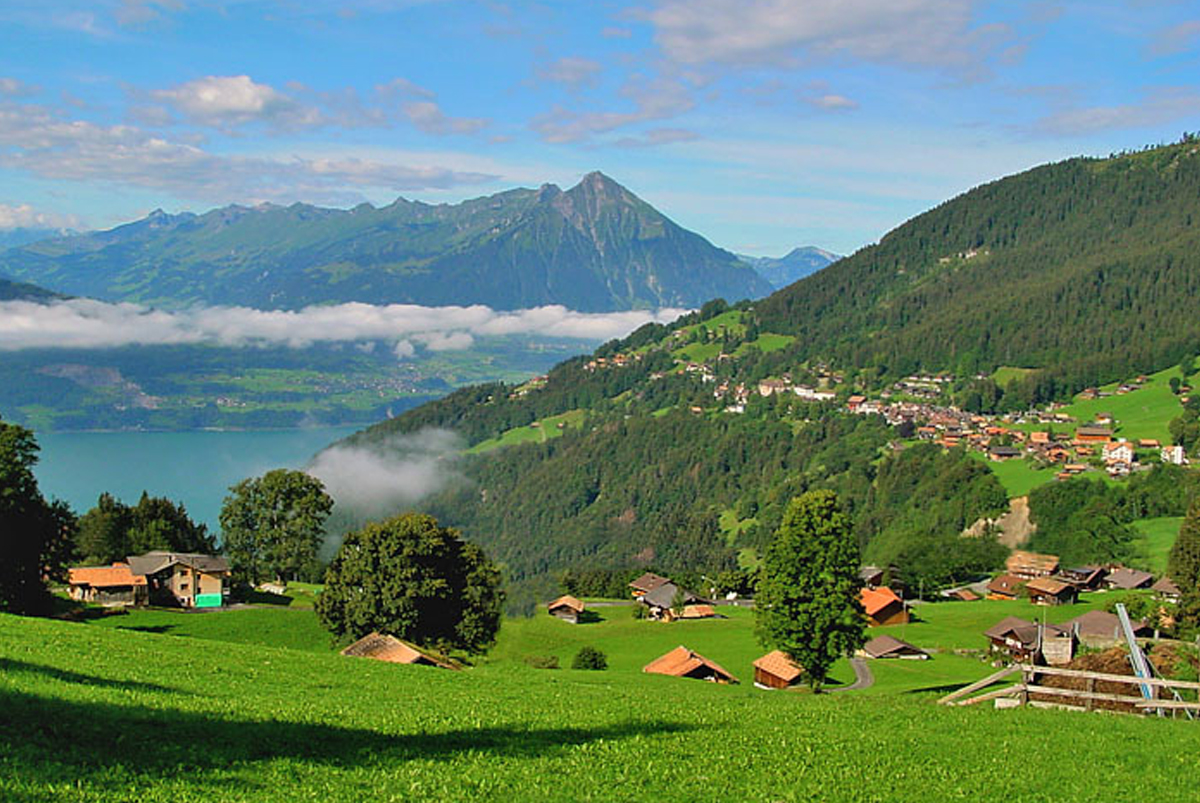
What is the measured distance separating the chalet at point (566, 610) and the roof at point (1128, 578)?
48813 mm

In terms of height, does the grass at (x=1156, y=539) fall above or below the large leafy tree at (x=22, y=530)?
below

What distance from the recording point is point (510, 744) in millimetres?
13312

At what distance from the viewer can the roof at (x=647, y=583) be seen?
93.7m

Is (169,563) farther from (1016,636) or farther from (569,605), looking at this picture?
(1016,636)

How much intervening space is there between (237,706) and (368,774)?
198 inches

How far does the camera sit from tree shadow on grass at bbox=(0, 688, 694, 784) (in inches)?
401

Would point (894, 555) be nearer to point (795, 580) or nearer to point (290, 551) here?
point (290, 551)

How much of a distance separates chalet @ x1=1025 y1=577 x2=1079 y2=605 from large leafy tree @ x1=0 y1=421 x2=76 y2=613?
66.4m

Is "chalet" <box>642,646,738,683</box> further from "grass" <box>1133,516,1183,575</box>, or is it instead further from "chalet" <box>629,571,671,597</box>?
"grass" <box>1133,516,1183,575</box>

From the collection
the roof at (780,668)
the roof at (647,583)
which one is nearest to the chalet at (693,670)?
the roof at (780,668)

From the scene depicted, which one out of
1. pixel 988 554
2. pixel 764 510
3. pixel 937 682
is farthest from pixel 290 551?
pixel 764 510

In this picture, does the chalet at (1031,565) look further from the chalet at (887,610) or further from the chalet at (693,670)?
the chalet at (693,670)

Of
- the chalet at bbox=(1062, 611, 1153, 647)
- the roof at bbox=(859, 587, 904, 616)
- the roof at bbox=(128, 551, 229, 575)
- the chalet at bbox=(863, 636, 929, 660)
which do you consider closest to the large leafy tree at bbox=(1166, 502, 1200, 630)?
the chalet at bbox=(1062, 611, 1153, 647)

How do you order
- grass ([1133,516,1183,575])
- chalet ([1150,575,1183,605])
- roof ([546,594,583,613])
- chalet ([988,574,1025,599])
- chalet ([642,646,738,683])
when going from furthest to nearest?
1. grass ([1133,516,1183,575])
2. chalet ([988,574,1025,599])
3. roof ([546,594,583,613])
4. chalet ([1150,575,1183,605])
5. chalet ([642,646,738,683])
